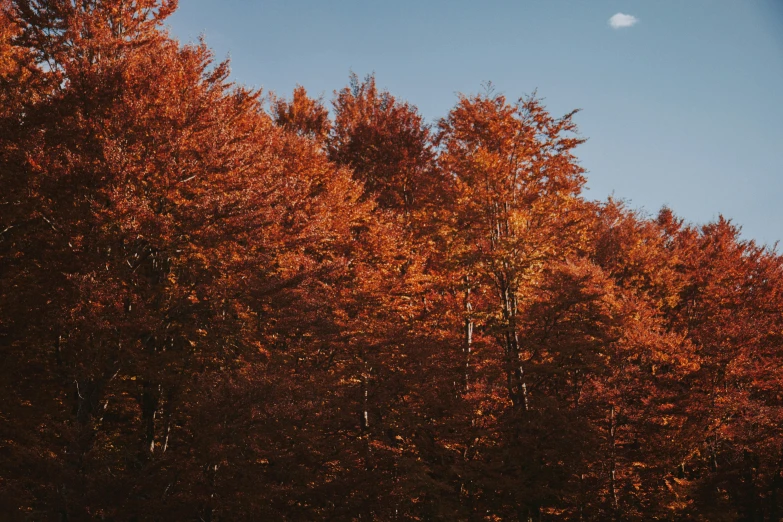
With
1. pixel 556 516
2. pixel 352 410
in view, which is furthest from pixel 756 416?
pixel 352 410

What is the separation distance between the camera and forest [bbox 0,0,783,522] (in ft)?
46.7

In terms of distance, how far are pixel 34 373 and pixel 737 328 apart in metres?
27.3

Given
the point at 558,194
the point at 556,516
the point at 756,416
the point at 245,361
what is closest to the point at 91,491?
the point at 245,361

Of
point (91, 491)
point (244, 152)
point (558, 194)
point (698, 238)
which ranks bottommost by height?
point (91, 491)

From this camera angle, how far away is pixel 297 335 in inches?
765

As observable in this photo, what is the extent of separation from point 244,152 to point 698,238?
122 feet

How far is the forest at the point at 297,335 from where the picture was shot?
1423 cm

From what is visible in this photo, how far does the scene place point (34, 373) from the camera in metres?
15.6

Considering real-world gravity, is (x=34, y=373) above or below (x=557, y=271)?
below

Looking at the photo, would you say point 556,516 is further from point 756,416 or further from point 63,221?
point 63,221

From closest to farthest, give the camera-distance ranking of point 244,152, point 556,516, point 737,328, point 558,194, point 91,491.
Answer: point 91,491 → point 244,152 → point 556,516 → point 558,194 → point 737,328

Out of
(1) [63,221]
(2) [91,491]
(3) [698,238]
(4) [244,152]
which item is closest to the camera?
(2) [91,491]

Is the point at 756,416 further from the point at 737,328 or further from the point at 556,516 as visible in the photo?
the point at 556,516

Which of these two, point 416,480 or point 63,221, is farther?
point 416,480
